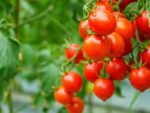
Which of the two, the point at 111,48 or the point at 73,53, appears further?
the point at 73,53

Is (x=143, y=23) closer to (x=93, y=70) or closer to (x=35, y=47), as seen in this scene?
(x=93, y=70)

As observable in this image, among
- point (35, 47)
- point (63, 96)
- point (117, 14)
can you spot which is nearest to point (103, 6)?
point (117, 14)

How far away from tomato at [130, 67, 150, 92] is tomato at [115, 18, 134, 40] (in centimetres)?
6

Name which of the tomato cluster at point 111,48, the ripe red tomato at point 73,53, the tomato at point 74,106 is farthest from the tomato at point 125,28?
the tomato at point 74,106

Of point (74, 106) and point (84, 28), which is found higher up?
point (84, 28)

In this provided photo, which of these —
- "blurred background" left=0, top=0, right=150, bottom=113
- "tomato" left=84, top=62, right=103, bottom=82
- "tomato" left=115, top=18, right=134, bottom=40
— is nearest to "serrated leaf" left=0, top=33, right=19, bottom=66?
"blurred background" left=0, top=0, right=150, bottom=113

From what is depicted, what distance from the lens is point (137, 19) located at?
2.42 ft

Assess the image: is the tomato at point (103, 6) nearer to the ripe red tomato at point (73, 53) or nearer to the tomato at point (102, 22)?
the tomato at point (102, 22)

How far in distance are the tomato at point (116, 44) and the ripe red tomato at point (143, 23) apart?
44mm

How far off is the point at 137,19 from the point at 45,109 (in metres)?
0.65

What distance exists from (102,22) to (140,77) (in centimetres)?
12

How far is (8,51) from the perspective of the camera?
985mm

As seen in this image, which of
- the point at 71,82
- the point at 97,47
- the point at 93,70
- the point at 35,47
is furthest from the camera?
the point at 35,47

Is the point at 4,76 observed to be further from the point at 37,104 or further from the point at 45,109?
the point at 37,104
